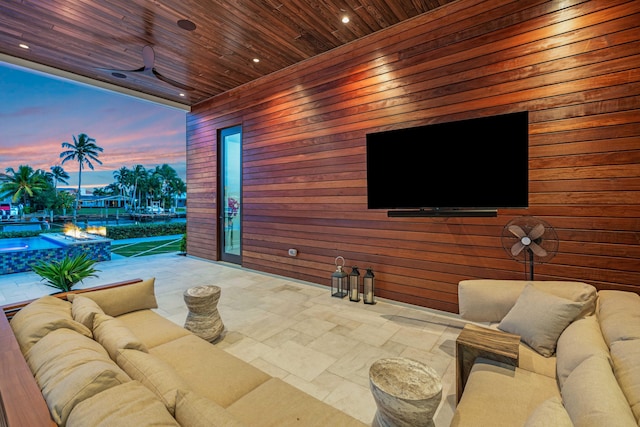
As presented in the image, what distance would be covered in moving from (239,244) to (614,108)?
5673 millimetres

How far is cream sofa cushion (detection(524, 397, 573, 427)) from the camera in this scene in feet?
2.80

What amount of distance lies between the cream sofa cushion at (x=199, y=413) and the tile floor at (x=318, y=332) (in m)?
1.26

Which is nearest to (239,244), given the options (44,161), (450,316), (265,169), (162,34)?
(265,169)

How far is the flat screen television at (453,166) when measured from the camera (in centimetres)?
268

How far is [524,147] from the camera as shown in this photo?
2.61 meters

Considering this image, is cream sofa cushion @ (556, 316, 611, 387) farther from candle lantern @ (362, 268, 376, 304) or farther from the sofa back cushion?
candle lantern @ (362, 268, 376, 304)

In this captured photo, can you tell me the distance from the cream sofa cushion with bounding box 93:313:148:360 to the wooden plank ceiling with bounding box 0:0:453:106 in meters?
3.43

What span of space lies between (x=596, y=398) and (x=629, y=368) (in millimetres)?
336

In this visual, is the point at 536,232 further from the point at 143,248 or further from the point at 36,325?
the point at 143,248

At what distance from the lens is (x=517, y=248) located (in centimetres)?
260

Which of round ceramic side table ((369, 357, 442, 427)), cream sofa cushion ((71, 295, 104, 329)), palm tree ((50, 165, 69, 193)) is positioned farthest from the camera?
palm tree ((50, 165, 69, 193))

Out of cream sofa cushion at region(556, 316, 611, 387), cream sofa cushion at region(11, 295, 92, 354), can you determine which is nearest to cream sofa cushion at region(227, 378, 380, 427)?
cream sofa cushion at region(11, 295, 92, 354)

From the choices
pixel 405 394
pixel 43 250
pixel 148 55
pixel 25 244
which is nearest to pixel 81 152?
pixel 25 244

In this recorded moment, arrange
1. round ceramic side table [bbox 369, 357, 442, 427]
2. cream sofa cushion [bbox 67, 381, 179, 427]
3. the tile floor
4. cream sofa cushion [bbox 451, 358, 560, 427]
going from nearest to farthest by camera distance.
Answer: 1. cream sofa cushion [bbox 67, 381, 179, 427]
2. round ceramic side table [bbox 369, 357, 442, 427]
3. cream sofa cushion [bbox 451, 358, 560, 427]
4. the tile floor
